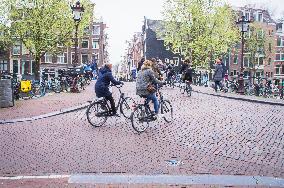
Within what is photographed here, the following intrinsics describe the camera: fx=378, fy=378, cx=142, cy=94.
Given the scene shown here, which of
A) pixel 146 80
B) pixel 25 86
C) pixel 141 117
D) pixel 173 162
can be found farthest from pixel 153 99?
pixel 25 86

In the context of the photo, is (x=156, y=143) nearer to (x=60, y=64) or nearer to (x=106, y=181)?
(x=106, y=181)

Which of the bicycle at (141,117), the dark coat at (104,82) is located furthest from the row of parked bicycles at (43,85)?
the bicycle at (141,117)

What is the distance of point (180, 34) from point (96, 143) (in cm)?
3788

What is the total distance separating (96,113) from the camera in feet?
35.3

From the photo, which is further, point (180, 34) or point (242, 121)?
point (180, 34)

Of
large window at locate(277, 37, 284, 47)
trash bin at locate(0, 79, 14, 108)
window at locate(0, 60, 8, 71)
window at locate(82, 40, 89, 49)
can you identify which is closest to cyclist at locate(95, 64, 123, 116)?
trash bin at locate(0, 79, 14, 108)

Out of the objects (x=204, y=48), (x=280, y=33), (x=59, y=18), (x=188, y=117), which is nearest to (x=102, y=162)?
(x=188, y=117)

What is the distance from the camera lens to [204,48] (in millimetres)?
44500

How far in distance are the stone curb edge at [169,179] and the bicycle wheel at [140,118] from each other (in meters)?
3.73

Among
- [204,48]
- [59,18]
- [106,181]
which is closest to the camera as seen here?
[106,181]

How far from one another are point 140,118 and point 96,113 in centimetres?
148

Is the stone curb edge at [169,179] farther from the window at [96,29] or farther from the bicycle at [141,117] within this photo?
the window at [96,29]

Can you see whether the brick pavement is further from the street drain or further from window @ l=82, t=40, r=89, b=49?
window @ l=82, t=40, r=89, b=49

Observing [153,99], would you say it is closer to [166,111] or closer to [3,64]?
[166,111]
